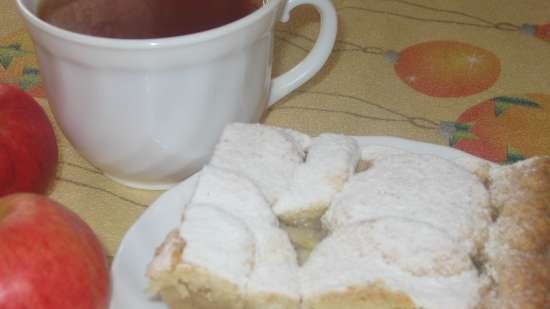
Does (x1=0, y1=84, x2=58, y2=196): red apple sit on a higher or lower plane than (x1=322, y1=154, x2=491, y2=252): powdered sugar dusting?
lower

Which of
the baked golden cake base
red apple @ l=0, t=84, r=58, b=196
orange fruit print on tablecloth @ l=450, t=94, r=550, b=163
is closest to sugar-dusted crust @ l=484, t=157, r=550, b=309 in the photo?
the baked golden cake base

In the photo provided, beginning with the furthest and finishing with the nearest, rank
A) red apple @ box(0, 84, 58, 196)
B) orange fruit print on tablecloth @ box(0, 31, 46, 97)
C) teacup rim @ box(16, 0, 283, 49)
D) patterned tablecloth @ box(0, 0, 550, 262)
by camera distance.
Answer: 1. orange fruit print on tablecloth @ box(0, 31, 46, 97)
2. patterned tablecloth @ box(0, 0, 550, 262)
3. red apple @ box(0, 84, 58, 196)
4. teacup rim @ box(16, 0, 283, 49)

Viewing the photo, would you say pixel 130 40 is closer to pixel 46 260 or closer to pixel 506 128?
pixel 46 260

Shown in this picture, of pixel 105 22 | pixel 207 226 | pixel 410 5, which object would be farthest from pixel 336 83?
pixel 207 226

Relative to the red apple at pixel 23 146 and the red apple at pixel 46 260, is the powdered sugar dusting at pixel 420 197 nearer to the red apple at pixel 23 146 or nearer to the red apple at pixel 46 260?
the red apple at pixel 46 260

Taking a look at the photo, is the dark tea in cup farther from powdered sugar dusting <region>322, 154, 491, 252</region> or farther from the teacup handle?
powdered sugar dusting <region>322, 154, 491, 252</region>

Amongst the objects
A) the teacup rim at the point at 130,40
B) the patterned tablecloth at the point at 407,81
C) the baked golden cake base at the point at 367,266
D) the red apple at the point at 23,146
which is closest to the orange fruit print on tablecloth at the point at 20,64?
the patterned tablecloth at the point at 407,81
